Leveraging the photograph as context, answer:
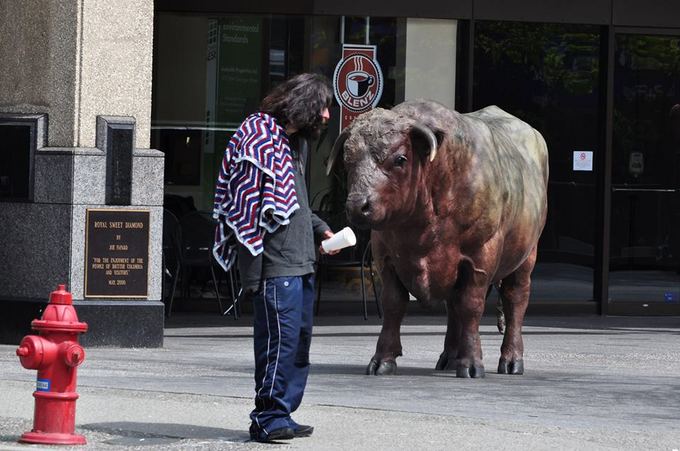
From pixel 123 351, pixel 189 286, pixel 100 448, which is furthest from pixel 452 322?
pixel 189 286

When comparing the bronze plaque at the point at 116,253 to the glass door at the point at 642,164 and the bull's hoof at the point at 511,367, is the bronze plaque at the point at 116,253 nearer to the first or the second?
the bull's hoof at the point at 511,367

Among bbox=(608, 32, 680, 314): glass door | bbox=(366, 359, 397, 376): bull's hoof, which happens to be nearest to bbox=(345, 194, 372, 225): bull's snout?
bbox=(366, 359, 397, 376): bull's hoof

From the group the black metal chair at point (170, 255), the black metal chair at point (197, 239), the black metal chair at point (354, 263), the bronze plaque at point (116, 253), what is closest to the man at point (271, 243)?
the bronze plaque at point (116, 253)

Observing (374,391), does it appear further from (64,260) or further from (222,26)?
(222,26)

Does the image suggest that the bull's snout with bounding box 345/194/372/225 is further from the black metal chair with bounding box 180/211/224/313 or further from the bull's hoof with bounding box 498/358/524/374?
the black metal chair with bounding box 180/211/224/313

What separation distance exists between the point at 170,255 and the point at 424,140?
618 centimetres

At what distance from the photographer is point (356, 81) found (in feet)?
55.8

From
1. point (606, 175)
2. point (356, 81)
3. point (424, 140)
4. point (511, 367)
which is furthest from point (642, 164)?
point (424, 140)

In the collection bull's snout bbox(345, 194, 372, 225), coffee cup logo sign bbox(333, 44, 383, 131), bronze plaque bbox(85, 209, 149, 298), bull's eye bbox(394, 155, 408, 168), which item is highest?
coffee cup logo sign bbox(333, 44, 383, 131)

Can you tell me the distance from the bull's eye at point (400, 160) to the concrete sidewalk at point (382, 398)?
1529 mm

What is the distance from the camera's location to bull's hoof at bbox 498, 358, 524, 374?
1195cm

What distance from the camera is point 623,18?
684 inches

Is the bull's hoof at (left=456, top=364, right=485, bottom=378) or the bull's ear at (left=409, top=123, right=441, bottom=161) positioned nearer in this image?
the bull's ear at (left=409, top=123, right=441, bottom=161)

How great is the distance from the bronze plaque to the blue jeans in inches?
189
